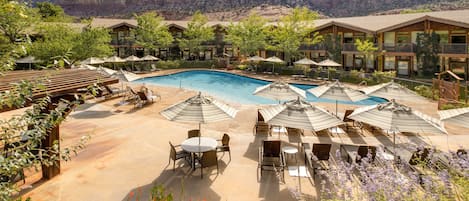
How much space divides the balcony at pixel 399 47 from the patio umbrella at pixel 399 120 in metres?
24.0

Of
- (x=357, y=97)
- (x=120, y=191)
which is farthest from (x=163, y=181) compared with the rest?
(x=357, y=97)

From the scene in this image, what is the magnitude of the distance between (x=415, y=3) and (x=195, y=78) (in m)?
80.4

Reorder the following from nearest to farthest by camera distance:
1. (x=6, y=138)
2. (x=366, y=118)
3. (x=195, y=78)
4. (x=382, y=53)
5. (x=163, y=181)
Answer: (x=6, y=138) < (x=163, y=181) < (x=366, y=118) < (x=382, y=53) < (x=195, y=78)

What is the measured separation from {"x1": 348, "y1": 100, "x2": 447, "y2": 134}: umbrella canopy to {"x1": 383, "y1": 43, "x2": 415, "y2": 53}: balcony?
78.6ft

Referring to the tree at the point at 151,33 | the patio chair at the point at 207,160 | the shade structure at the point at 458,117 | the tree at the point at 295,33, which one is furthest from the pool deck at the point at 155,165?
the tree at the point at 151,33

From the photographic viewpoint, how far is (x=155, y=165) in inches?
398

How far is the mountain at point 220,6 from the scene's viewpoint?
92.6 m

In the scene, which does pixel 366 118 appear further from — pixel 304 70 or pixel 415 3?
pixel 415 3

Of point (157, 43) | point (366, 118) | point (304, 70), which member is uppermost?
point (157, 43)

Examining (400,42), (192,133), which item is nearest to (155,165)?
(192,133)

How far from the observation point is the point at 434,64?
2892cm

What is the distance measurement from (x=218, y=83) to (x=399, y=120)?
24.6 m

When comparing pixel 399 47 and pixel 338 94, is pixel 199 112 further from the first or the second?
pixel 399 47

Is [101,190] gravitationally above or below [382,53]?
below
